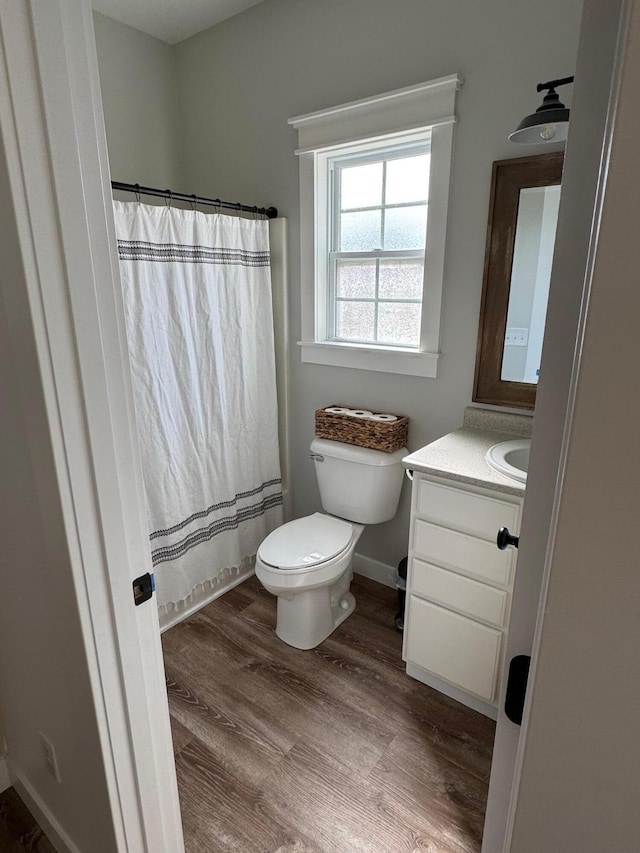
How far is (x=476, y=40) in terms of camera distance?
67.5 inches

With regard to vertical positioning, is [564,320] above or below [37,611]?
above

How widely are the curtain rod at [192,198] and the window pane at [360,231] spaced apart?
14.5 inches

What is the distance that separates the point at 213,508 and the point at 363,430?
82 cm

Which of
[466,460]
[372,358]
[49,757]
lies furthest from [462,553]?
[49,757]

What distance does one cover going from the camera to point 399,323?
2.23m

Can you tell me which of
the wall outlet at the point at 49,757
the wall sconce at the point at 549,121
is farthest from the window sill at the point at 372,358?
the wall outlet at the point at 49,757

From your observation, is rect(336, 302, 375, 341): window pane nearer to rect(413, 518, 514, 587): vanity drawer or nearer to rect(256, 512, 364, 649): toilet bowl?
rect(256, 512, 364, 649): toilet bowl

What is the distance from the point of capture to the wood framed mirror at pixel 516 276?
5.65 feet

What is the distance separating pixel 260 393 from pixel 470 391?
1.04 metres

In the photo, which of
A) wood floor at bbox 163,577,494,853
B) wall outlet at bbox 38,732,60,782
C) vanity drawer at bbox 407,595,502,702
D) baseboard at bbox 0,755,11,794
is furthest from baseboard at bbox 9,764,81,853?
vanity drawer at bbox 407,595,502,702

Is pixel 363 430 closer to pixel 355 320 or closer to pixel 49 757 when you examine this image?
pixel 355 320

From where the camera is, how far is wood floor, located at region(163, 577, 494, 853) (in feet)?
4.56

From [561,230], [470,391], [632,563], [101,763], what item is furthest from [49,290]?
[470,391]

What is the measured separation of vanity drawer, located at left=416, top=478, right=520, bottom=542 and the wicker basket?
18.1 inches
